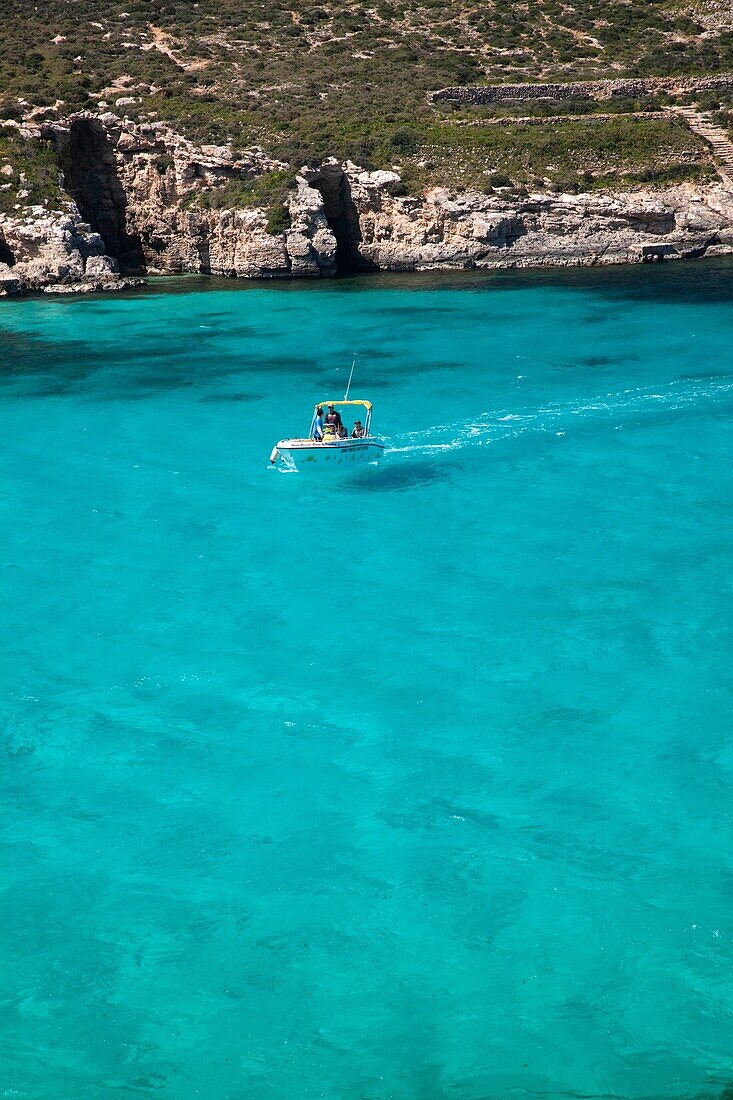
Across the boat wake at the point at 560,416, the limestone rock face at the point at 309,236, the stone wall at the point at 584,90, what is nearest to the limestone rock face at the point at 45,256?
the limestone rock face at the point at 309,236

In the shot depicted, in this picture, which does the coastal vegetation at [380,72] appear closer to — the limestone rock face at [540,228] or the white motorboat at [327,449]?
the limestone rock face at [540,228]

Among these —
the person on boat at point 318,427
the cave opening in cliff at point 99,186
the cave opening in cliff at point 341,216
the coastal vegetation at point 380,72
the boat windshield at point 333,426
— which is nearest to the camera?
the boat windshield at point 333,426

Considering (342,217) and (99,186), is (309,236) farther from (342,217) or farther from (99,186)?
(99,186)

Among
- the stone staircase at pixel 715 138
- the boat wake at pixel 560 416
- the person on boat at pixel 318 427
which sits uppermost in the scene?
the stone staircase at pixel 715 138

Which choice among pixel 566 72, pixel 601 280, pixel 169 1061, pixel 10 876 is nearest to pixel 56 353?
pixel 601 280

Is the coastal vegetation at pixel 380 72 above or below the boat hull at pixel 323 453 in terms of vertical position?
above

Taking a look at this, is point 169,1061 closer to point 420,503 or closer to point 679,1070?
point 679,1070

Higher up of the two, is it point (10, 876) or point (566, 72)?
point (566, 72)
